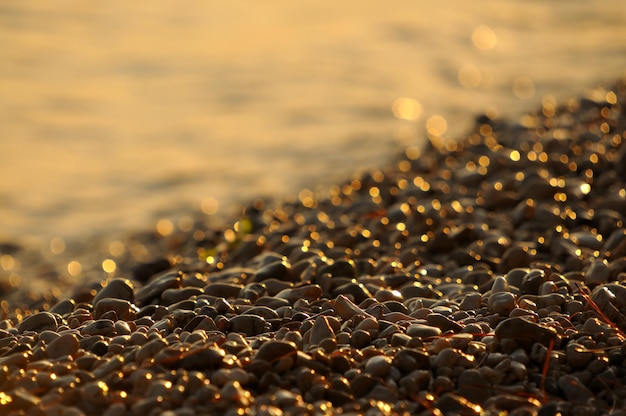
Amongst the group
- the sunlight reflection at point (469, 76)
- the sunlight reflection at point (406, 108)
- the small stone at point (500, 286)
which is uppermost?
the sunlight reflection at point (469, 76)

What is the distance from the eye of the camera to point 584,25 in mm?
12508

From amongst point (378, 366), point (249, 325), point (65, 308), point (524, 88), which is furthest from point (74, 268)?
point (524, 88)

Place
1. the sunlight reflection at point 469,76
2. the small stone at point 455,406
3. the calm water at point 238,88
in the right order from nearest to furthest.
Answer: the small stone at point 455,406
the calm water at point 238,88
the sunlight reflection at point 469,76

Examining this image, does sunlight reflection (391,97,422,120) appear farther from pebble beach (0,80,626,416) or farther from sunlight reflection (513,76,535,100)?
pebble beach (0,80,626,416)

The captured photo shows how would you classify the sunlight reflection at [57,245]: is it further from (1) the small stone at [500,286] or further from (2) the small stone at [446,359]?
(2) the small stone at [446,359]

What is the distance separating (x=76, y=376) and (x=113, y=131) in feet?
21.8

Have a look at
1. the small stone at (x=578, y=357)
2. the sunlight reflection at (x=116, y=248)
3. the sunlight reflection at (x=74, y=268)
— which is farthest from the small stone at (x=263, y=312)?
the sunlight reflection at (x=116, y=248)

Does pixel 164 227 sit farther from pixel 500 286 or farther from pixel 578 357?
pixel 578 357

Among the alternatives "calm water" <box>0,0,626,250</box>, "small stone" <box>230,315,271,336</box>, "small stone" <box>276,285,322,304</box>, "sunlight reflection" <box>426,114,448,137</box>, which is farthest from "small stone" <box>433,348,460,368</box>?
"sunlight reflection" <box>426,114,448,137</box>

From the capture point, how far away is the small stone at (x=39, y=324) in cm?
365

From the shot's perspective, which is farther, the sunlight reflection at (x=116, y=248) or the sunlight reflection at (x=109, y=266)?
the sunlight reflection at (x=116, y=248)

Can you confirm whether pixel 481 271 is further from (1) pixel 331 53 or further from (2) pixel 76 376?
(1) pixel 331 53

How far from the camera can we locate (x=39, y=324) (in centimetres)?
367

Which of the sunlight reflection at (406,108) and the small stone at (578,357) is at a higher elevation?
the sunlight reflection at (406,108)
